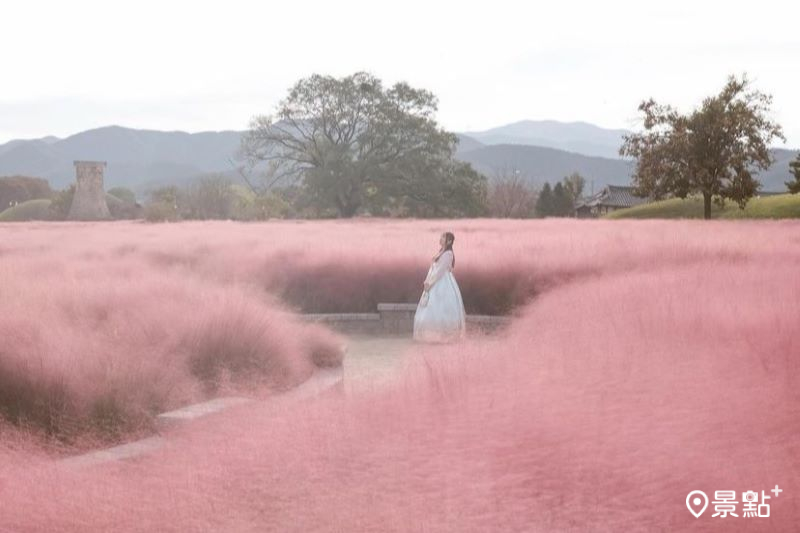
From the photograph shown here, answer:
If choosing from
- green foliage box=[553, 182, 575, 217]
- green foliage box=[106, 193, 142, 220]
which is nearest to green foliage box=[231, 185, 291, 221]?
green foliage box=[106, 193, 142, 220]

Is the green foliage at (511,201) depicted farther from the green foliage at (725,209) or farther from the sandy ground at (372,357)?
the sandy ground at (372,357)

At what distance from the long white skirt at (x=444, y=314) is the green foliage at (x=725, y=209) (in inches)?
1329

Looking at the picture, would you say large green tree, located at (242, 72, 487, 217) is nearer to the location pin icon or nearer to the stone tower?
the stone tower

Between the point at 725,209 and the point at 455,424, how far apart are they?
43915 mm

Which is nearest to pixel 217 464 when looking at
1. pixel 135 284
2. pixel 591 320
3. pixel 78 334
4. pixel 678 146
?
pixel 78 334

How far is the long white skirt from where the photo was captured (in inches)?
504

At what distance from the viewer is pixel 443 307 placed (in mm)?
12836

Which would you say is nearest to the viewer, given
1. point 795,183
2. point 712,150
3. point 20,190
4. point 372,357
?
point 372,357

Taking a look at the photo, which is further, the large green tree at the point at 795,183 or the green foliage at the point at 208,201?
the green foliage at the point at 208,201

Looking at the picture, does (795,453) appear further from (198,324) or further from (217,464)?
(198,324)

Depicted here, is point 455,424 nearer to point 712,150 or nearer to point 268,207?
point 712,150

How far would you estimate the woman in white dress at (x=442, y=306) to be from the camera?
41.8 ft

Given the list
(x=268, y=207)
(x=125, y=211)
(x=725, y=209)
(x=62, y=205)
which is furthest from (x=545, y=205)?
(x=62, y=205)

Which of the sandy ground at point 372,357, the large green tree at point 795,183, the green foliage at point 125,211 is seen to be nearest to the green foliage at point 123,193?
the green foliage at point 125,211
